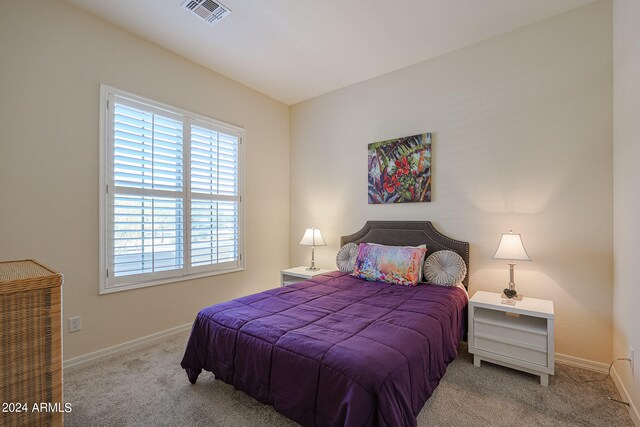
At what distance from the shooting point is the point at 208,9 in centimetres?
245

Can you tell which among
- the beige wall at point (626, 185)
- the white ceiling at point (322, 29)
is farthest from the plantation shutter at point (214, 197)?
the beige wall at point (626, 185)

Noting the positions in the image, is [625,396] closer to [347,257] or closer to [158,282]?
[347,257]

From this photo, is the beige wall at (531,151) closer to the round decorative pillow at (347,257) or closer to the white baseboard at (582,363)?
the white baseboard at (582,363)

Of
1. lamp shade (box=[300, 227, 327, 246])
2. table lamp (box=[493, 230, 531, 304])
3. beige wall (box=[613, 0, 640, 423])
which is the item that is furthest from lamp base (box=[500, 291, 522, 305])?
lamp shade (box=[300, 227, 327, 246])

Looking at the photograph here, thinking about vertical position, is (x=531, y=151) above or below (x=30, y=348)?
above

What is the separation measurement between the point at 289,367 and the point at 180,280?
82.2 inches

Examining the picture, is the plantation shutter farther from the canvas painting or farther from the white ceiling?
the canvas painting

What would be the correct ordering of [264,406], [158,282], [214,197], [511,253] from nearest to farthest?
1. [264,406]
2. [511,253]
3. [158,282]
4. [214,197]

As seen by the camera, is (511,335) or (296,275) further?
(296,275)

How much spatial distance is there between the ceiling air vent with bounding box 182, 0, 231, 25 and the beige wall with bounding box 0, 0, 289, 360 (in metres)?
0.80

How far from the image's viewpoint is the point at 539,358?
2.14 metres

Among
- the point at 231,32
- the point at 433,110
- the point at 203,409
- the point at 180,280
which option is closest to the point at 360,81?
the point at 433,110

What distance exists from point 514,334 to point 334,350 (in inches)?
62.4

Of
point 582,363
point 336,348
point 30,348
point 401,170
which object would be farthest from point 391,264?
point 30,348
